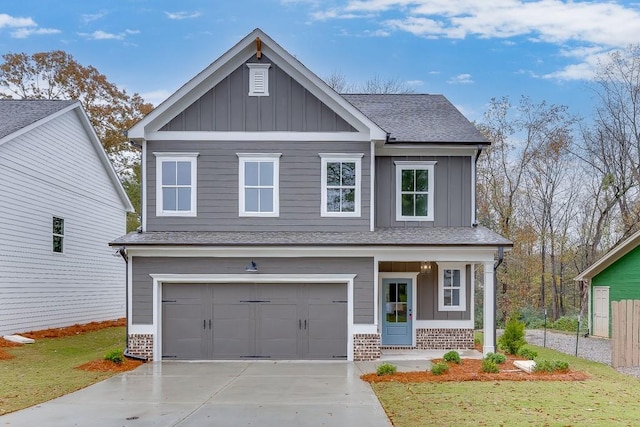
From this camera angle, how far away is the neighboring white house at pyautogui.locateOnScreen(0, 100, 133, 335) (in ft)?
60.6

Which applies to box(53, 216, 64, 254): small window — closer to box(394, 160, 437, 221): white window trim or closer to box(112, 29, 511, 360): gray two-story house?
box(112, 29, 511, 360): gray two-story house

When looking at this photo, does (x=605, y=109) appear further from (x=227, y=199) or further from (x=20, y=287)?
(x=20, y=287)

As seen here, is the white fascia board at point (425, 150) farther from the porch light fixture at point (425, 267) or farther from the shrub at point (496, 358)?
the shrub at point (496, 358)

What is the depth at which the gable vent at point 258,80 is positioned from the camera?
15.9 metres

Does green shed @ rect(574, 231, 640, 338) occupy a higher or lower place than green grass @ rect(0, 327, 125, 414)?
higher

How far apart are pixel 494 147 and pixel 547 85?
591cm

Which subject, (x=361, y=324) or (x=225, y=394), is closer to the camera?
(x=225, y=394)

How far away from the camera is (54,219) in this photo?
2150cm

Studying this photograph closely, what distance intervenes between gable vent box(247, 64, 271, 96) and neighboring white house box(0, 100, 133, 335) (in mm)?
7829

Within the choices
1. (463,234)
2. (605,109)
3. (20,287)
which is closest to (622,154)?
(605,109)

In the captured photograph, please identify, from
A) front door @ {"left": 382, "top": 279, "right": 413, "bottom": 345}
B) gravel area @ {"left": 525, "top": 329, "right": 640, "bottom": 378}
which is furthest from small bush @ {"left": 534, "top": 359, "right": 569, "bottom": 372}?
front door @ {"left": 382, "top": 279, "right": 413, "bottom": 345}

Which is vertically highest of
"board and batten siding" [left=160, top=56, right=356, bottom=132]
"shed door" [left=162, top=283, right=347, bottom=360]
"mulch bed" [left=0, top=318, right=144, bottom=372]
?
"board and batten siding" [left=160, top=56, right=356, bottom=132]

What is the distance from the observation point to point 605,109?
30.5 m

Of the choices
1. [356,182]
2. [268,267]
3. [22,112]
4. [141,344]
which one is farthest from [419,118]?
[22,112]
